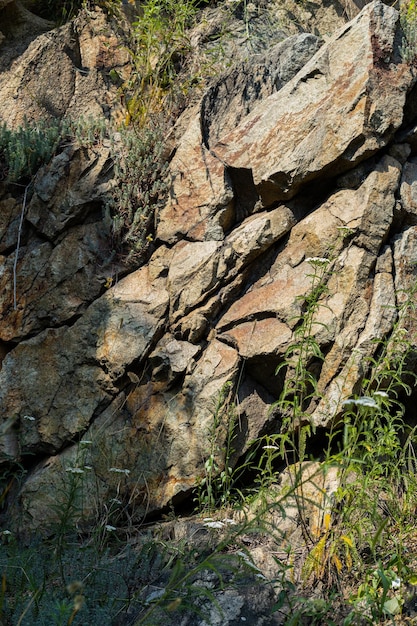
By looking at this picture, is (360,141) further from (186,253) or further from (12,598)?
(12,598)

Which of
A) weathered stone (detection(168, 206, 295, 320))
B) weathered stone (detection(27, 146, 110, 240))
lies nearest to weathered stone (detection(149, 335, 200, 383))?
weathered stone (detection(168, 206, 295, 320))

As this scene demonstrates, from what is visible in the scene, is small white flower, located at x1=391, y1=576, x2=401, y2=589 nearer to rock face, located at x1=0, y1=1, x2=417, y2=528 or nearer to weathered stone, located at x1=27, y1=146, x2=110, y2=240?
rock face, located at x1=0, y1=1, x2=417, y2=528

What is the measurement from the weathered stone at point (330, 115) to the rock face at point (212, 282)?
0.01m

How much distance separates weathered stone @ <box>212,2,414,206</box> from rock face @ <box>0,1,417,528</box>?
12 millimetres

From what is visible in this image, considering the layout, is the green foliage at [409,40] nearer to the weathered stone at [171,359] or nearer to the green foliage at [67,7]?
the weathered stone at [171,359]

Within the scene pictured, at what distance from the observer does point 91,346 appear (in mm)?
4898

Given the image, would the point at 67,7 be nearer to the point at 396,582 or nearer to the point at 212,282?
the point at 212,282

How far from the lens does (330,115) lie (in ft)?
15.6

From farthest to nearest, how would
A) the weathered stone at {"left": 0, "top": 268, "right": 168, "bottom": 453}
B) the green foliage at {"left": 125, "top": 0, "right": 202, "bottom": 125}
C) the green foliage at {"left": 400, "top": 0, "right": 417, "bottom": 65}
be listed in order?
the green foliage at {"left": 125, "top": 0, "right": 202, "bottom": 125}
the green foliage at {"left": 400, "top": 0, "right": 417, "bottom": 65}
the weathered stone at {"left": 0, "top": 268, "right": 168, "bottom": 453}

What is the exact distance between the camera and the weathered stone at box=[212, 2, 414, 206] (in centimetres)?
464

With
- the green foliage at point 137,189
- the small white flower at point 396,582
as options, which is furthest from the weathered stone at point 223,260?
the small white flower at point 396,582

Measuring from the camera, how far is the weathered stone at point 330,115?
4.64m

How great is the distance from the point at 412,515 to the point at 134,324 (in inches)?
87.2

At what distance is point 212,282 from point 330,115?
1401 mm
